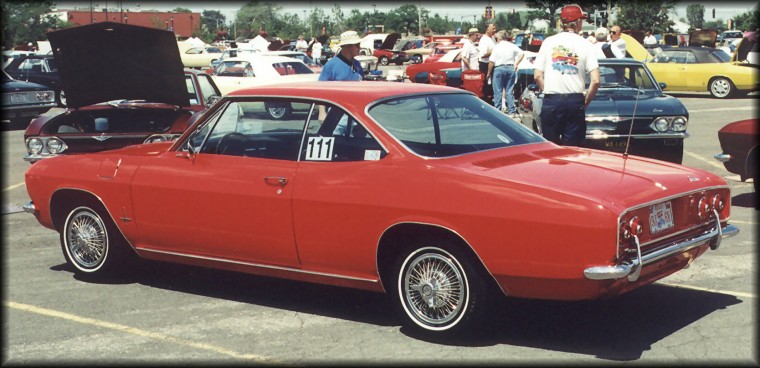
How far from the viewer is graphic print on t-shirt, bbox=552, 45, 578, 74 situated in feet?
32.3

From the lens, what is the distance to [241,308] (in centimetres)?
704

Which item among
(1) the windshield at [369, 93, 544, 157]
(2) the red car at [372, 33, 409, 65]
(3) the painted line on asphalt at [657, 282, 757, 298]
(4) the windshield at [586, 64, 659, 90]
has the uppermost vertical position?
(1) the windshield at [369, 93, 544, 157]

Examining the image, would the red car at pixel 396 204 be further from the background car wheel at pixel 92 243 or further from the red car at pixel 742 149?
the red car at pixel 742 149

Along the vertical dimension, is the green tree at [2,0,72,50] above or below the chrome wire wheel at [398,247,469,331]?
above

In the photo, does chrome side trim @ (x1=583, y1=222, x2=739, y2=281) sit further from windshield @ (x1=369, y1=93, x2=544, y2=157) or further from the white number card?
the white number card

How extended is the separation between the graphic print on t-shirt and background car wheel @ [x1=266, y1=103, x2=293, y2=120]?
3704 mm

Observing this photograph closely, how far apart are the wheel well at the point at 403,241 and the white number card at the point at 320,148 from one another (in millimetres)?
730

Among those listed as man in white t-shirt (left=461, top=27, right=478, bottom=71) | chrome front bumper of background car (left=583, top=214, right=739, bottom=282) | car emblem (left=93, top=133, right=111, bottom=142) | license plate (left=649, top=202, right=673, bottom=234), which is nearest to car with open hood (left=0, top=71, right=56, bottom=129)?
man in white t-shirt (left=461, top=27, right=478, bottom=71)

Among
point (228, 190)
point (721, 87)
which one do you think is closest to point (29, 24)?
point (721, 87)

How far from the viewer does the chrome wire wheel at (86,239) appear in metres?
7.81

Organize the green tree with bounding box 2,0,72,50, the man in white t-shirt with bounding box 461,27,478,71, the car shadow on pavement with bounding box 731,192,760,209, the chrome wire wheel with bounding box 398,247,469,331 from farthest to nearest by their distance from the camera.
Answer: the green tree with bounding box 2,0,72,50 → the man in white t-shirt with bounding box 461,27,478,71 → the car shadow on pavement with bounding box 731,192,760,209 → the chrome wire wheel with bounding box 398,247,469,331

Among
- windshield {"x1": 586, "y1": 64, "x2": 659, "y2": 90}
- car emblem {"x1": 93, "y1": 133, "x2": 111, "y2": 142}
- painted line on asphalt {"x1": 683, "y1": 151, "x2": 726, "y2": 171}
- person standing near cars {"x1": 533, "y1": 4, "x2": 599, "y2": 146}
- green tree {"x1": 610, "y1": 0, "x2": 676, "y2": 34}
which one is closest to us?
person standing near cars {"x1": 533, "y1": 4, "x2": 599, "y2": 146}

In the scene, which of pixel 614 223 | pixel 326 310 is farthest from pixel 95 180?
pixel 614 223

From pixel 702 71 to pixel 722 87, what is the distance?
66 cm
